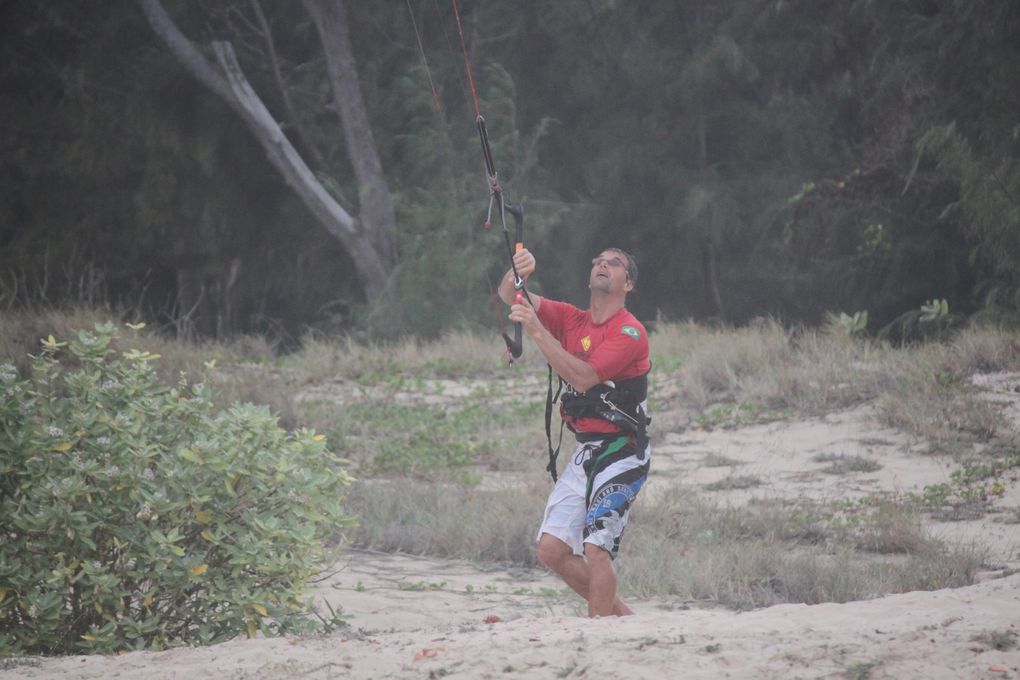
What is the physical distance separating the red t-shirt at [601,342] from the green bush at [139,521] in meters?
1.20

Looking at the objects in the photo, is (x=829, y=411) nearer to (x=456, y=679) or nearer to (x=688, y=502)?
(x=688, y=502)

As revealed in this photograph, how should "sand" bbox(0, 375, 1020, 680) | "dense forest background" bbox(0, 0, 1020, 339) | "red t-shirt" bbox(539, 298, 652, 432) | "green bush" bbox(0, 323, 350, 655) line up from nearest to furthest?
1. "sand" bbox(0, 375, 1020, 680)
2. "green bush" bbox(0, 323, 350, 655)
3. "red t-shirt" bbox(539, 298, 652, 432)
4. "dense forest background" bbox(0, 0, 1020, 339)

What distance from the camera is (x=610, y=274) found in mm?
5645

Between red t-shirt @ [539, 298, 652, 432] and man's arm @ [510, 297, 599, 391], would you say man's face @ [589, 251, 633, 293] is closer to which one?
red t-shirt @ [539, 298, 652, 432]

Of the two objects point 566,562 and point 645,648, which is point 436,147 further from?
point 645,648

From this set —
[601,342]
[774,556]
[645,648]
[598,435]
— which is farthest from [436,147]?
[645,648]

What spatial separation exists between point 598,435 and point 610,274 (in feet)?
2.44

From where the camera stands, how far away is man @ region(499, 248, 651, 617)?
17.5 ft

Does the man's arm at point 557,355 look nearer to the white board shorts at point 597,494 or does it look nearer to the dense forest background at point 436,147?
the white board shorts at point 597,494

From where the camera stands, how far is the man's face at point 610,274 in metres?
5.65

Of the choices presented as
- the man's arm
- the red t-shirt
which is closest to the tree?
the red t-shirt

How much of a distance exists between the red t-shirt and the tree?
1325cm

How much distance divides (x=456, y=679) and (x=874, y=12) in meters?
13.7

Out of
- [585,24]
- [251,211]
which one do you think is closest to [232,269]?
[251,211]
